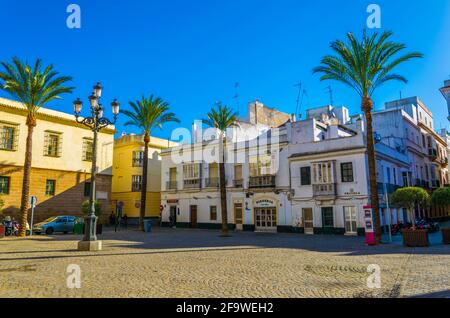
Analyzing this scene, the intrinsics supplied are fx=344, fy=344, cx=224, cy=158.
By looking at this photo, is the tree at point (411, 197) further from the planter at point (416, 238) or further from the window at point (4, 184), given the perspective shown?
the window at point (4, 184)

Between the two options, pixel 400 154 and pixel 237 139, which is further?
pixel 237 139

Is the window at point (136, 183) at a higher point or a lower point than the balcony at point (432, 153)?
lower

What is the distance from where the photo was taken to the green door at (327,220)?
2666 cm

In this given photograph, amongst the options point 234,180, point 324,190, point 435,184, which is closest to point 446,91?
point 324,190

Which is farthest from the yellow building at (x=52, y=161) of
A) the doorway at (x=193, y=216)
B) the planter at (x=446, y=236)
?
the planter at (x=446, y=236)

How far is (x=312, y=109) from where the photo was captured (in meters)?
43.5

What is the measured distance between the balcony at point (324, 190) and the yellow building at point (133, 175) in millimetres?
21298

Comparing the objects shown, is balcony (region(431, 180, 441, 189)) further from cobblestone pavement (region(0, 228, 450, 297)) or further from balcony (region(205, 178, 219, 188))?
cobblestone pavement (region(0, 228, 450, 297))

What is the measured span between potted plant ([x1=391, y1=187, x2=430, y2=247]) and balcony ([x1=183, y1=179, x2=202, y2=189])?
65.1ft

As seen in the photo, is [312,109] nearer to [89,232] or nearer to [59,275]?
[89,232]
